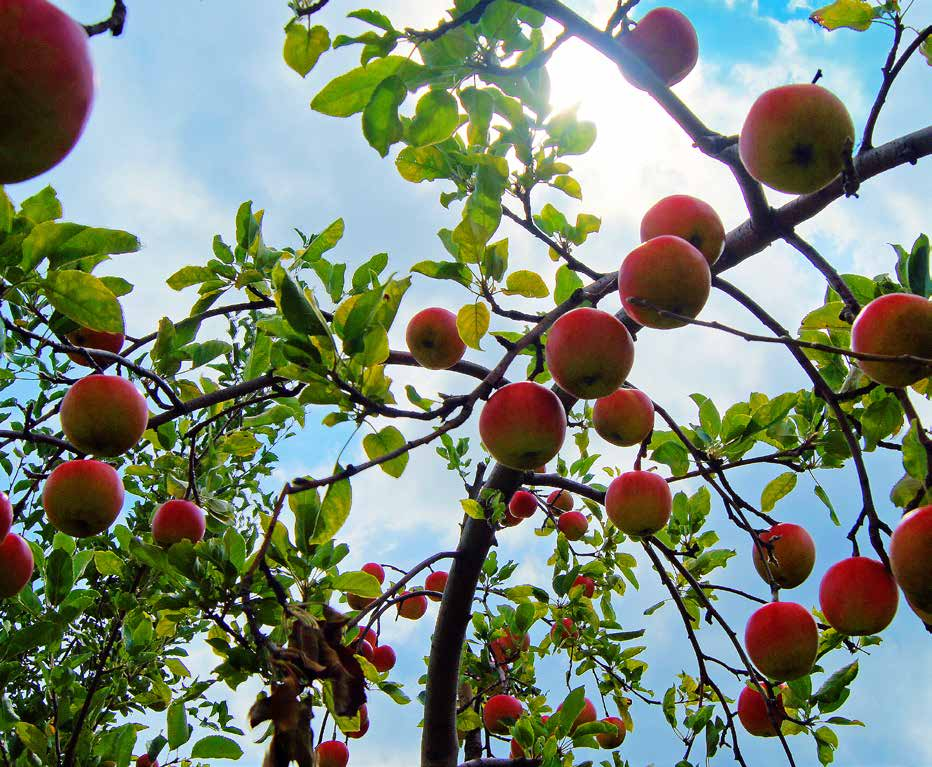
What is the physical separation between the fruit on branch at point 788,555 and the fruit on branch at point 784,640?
261 millimetres

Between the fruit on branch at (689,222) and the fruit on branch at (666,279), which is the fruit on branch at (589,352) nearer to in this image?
the fruit on branch at (666,279)

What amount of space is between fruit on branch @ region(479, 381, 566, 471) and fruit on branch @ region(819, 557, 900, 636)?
753 millimetres

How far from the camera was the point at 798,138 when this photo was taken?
147 cm

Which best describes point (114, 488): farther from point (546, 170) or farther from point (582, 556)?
point (582, 556)

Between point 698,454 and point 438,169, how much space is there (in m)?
1.19

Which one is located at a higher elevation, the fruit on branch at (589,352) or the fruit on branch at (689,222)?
the fruit on branch at (689,222)

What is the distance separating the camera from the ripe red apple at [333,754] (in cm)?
281

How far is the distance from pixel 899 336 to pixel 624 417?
777mm

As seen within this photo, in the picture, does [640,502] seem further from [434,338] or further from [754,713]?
[754,713]

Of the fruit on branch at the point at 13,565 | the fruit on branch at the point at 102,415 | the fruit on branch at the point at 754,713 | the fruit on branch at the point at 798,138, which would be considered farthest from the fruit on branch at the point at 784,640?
the fruit on branch at the point at 13,565

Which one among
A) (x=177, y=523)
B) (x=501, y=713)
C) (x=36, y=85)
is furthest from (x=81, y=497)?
(x=501, y=713)

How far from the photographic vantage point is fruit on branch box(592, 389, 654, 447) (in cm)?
200

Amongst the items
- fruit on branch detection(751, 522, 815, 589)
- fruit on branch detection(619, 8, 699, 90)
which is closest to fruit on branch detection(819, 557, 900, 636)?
fruit on branch detection(751, 522, 815, 589)

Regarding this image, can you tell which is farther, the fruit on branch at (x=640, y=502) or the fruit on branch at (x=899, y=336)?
the fruit on branch at (x=640, y=502)
